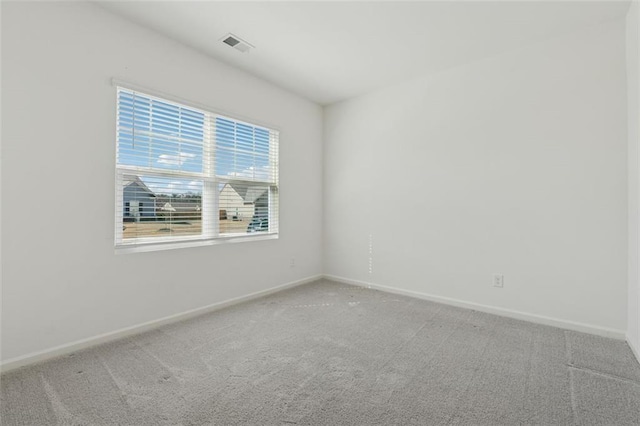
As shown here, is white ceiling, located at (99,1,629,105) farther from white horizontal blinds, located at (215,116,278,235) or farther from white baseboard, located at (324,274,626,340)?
white baseboard, located at (324,274,626,340)

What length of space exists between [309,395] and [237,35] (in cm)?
289

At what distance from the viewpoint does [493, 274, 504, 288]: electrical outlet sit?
287 centimetres

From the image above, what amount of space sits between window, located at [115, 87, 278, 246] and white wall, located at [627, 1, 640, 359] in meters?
3.28

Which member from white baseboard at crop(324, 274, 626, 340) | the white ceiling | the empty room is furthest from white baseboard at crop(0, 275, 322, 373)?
the white ceiling

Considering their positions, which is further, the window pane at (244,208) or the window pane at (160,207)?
the window pane at (244,208)

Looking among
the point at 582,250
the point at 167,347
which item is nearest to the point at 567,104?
the point at 582,250

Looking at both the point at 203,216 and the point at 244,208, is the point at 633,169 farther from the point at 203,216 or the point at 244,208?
the point at 203,216

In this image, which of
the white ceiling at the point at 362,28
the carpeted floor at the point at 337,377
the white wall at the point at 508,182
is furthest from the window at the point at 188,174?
the white wall at the point at 508,182

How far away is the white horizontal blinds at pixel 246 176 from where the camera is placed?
3125 mm

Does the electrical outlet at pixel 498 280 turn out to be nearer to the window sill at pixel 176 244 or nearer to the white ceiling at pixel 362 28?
the white ceiling at pixel 362 28

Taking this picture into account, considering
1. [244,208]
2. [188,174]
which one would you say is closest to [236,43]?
[188,174]

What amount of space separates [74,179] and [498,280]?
150 inches

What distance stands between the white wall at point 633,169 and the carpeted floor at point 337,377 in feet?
0.78

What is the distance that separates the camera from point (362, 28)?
2.48 metres
